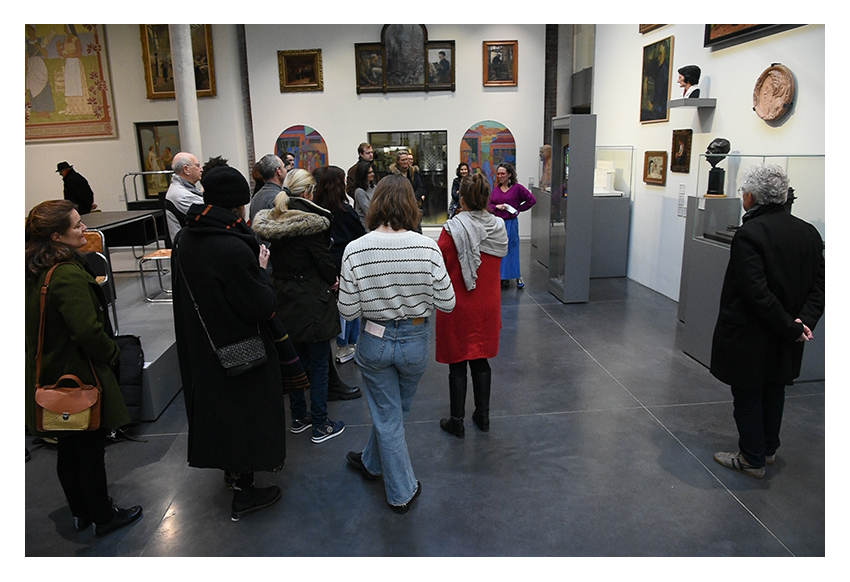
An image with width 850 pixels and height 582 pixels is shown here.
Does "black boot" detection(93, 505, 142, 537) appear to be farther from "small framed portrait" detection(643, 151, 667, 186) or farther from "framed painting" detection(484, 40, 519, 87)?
"framed painting" detection(484, 40, 519, 87)

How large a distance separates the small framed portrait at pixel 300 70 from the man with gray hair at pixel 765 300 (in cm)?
1008

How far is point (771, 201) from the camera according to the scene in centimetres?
314

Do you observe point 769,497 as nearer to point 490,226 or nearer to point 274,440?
point 490,226

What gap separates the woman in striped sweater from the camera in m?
2.85

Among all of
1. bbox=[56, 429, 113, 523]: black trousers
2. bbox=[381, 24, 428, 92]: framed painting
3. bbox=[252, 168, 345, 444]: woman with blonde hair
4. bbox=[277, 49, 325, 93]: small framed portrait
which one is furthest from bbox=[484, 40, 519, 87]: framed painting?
bbox=[56, 429, 113, 523]: black trousers

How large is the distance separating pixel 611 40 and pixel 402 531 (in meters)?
8.59

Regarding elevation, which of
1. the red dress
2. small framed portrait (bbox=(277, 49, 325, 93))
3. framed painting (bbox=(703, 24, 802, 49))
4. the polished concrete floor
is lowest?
the polished concrete floor

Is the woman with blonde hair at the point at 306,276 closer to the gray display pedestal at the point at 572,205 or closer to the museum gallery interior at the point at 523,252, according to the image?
the museum gallery interior at the point at 523,252

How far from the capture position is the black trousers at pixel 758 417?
3.33m

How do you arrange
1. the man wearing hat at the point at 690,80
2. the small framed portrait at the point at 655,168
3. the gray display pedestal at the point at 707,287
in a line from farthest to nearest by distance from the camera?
1. the small framed portrait at the point at 655,168
2. the man wearing hat at the point at 690,80
3. the gray display pedestal at the point at 707,287

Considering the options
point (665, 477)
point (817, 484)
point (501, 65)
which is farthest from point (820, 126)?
point (501, 65)

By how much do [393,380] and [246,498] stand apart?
1.06 meters

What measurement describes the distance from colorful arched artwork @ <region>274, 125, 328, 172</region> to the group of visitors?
8.61 metres

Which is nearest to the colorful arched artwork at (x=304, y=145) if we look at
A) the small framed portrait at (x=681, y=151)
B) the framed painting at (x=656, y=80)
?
the framed painting at (x=656, y=80)
